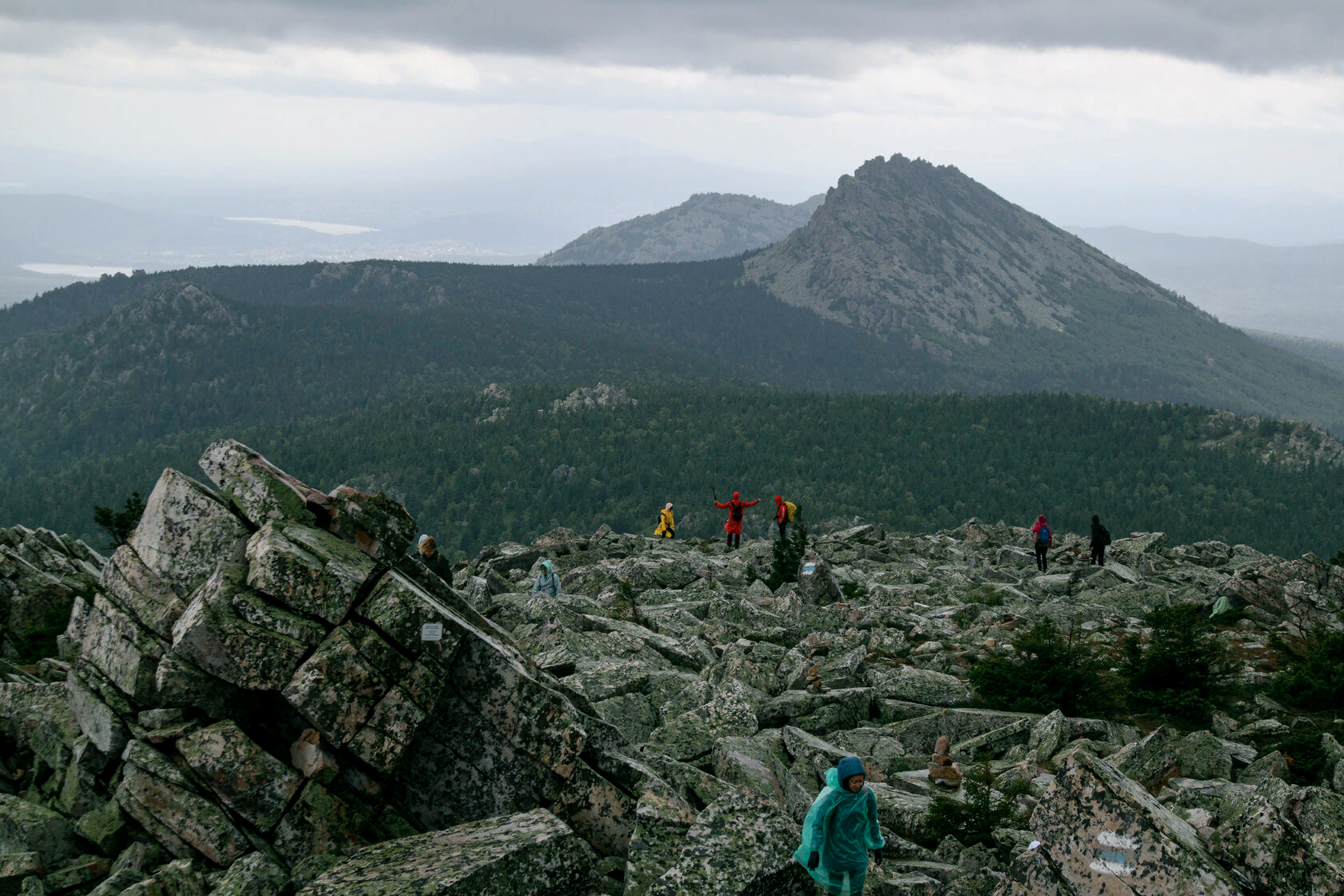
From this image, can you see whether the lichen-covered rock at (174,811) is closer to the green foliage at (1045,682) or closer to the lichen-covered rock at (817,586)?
the green foliage at (1045,682)

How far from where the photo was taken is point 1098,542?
4119 centimetres

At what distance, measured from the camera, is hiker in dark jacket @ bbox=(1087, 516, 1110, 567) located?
41156 mm

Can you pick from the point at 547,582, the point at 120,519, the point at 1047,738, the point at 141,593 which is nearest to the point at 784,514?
the point at 547,582

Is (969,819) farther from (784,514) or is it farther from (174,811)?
(784,514)

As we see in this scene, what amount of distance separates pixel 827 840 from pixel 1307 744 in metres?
10.8

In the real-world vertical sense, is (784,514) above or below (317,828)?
below

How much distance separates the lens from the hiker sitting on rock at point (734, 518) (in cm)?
4131

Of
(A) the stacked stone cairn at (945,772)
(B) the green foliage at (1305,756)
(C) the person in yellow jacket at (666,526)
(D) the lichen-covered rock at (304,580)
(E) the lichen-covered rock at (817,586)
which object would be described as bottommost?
(C) the person in yellow jacket at (666,526)

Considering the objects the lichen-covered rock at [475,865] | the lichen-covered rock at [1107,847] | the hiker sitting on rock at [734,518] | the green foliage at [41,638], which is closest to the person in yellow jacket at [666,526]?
the hiker sitting on rock at [734,518]

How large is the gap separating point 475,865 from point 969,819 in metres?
6.85

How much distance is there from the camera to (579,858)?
1088 cm

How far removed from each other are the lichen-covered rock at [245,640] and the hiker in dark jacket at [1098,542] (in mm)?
35810

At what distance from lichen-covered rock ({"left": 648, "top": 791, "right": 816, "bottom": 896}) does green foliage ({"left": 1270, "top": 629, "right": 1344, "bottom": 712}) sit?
51.1ft

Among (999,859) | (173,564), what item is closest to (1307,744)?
(999,859)
